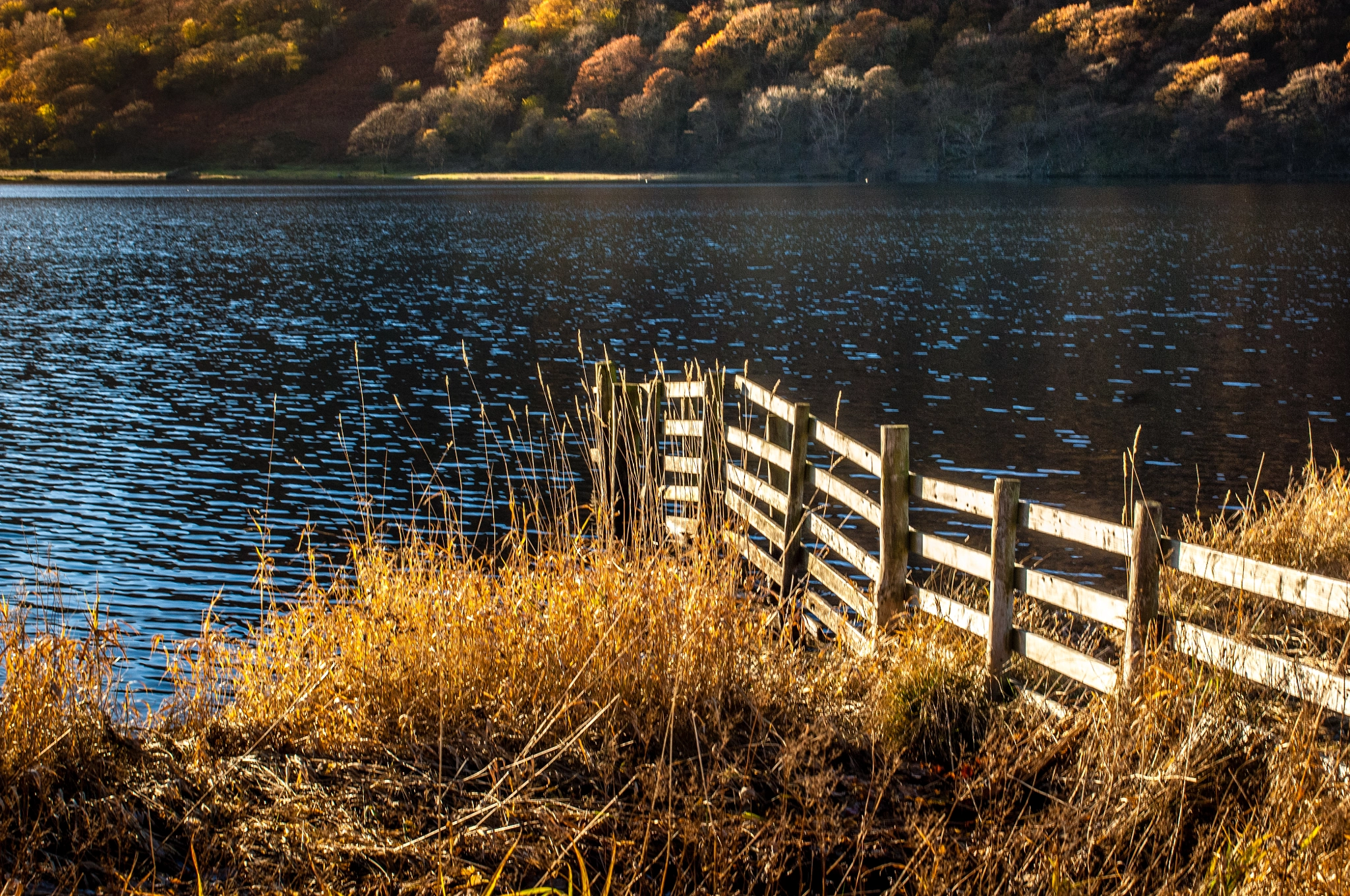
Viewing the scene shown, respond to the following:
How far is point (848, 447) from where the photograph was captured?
8.52 m

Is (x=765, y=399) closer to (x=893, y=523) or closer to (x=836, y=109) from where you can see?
(x=893, y=523)

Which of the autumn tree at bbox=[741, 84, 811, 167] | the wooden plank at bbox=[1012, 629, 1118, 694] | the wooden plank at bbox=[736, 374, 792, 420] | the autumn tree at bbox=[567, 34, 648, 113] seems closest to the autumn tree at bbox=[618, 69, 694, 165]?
the autumn tree at bbox=[567, 34, 648, 113]

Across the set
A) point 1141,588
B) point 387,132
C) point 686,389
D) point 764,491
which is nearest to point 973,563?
point 1141,588

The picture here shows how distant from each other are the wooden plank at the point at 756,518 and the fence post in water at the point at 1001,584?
283 cm

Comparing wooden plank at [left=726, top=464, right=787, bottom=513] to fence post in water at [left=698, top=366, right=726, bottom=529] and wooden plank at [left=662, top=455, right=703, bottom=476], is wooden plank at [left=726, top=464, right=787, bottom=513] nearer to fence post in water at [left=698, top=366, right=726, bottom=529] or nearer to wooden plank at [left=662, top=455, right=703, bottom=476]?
fence post in water at [left=698, top=366, right=726, bottom=529]

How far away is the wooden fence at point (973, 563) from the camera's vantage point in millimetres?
5297

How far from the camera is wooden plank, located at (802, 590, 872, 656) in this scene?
7866 mm

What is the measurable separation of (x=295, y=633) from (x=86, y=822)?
227 cm

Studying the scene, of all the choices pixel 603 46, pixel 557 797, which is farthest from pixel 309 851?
pixel 603 46

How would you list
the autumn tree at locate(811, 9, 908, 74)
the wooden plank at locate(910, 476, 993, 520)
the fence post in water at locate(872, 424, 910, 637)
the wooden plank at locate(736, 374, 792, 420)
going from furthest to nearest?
the autumn tree at locate(811, 9, 908, 74), the wooden plank at locate(736, 374, 792, 420), the fence post in water at locate(872, 424, 910, 637), the wooden plank at locate(910, 476, 993, 520)

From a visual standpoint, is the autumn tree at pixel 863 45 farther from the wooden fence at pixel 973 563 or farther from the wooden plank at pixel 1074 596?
the wooden plank at pixel 1074 596

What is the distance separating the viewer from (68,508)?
51.1 ft

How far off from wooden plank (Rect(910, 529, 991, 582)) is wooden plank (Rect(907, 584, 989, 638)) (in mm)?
228

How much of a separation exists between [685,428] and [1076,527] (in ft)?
14.8
